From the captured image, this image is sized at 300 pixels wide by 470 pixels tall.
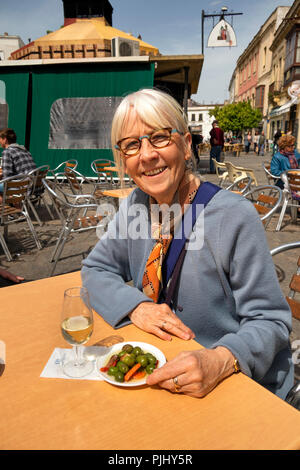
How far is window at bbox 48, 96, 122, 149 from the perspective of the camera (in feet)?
37.6

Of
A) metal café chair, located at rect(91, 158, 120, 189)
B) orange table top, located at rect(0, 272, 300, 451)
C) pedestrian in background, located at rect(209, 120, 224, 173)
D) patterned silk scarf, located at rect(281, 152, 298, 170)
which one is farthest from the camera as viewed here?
pedestrian in background, located at rect(209, 120, 224, 173)

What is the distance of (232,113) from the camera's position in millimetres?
34219

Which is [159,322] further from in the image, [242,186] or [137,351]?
[242,186]

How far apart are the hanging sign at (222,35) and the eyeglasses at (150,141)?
15.9m

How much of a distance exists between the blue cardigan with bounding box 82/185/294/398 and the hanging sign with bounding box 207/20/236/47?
16.1 meters

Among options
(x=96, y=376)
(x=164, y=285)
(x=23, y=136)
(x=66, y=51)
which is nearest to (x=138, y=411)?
(x=96, y=376)

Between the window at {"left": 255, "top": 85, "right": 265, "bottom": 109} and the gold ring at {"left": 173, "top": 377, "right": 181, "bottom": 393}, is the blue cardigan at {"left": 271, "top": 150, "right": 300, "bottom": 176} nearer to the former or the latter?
the gold ring at {"left": 173, "top": 377, "right": 181, "bottom": 393}

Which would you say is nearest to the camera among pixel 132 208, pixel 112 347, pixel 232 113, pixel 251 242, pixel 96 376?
pixel 96 376

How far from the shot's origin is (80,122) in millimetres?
11594

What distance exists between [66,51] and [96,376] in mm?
13472

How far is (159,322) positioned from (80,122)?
1142 cm

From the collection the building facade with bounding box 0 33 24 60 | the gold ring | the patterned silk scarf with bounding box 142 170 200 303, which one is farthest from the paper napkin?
the building facade with bounding box 0 33 24 60

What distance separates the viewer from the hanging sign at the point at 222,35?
1499 centimetres
